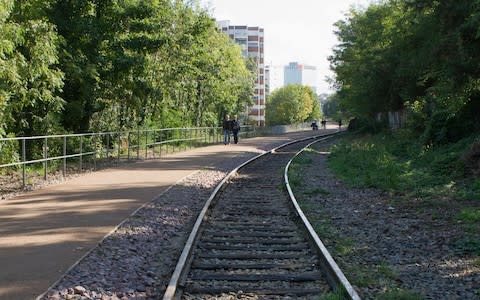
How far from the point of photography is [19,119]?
1948 cm

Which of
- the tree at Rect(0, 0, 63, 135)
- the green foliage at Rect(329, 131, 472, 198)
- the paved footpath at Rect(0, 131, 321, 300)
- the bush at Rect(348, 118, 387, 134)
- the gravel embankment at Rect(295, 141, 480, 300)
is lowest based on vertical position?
the gravel embankment at Rect(295, 141, 480, 300)

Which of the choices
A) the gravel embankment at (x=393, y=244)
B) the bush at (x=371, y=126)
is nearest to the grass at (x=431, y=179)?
the gravel embankment at (x=393, y=244)

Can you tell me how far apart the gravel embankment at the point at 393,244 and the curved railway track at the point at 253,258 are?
0.38m

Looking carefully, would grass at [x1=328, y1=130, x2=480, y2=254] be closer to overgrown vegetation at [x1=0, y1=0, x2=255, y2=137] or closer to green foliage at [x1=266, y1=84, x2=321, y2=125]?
overgrown vegetation at [x1=0, y1=0, x2=255, y2=137]

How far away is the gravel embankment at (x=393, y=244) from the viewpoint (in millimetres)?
6402

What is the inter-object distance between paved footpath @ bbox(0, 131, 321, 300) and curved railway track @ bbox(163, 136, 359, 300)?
4.88ft

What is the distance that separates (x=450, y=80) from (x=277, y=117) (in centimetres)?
10479

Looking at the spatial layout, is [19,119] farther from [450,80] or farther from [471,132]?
[471,132]

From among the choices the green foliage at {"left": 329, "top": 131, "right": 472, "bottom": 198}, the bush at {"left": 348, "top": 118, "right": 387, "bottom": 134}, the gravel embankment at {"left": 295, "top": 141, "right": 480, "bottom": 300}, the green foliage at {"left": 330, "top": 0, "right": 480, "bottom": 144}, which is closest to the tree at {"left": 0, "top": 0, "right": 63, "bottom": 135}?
the gravel embankment at {"left": 295, "top": 141, "right": 480, "bottom": 300}

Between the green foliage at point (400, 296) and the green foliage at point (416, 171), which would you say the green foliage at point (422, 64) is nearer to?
the green foliage at point (416, 171)

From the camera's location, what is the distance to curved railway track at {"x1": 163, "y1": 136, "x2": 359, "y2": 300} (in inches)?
238

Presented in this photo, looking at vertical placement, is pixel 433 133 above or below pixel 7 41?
below

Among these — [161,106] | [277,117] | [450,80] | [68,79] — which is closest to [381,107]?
[161,106]

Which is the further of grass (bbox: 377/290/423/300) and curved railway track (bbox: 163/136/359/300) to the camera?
curved railway track (bbox: 163/136/359/300)
